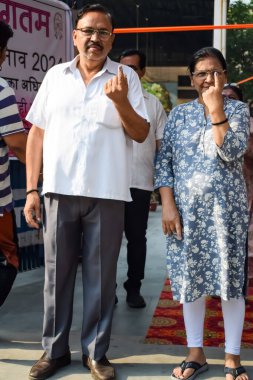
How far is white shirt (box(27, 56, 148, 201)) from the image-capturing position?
259cm

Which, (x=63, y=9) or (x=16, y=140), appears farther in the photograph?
(x=63, y=9)

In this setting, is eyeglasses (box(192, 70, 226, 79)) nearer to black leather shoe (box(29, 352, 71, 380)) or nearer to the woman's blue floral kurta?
the woman's blue floral kurta

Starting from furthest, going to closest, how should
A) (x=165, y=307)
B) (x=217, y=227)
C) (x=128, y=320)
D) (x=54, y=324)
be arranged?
(x=165, y=307) → (x=128, y=320) → (x=54, y=324) → (x=217, y=227)

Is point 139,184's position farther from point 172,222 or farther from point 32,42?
point 32,42

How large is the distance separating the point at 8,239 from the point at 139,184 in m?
1.12

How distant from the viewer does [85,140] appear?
2586mm

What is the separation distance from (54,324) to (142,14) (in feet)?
44.9

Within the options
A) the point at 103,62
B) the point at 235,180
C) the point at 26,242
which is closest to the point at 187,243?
the point at 235,180

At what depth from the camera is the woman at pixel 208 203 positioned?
8.51 ft

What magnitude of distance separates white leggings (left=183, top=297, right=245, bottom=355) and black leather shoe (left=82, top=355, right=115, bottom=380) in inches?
16.8

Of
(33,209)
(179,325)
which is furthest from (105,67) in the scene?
(179,325)

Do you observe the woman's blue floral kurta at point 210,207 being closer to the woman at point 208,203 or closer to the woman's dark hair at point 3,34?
the woman at point 208,203

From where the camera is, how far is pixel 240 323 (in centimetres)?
275

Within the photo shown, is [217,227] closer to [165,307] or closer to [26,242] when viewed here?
[165,307]
